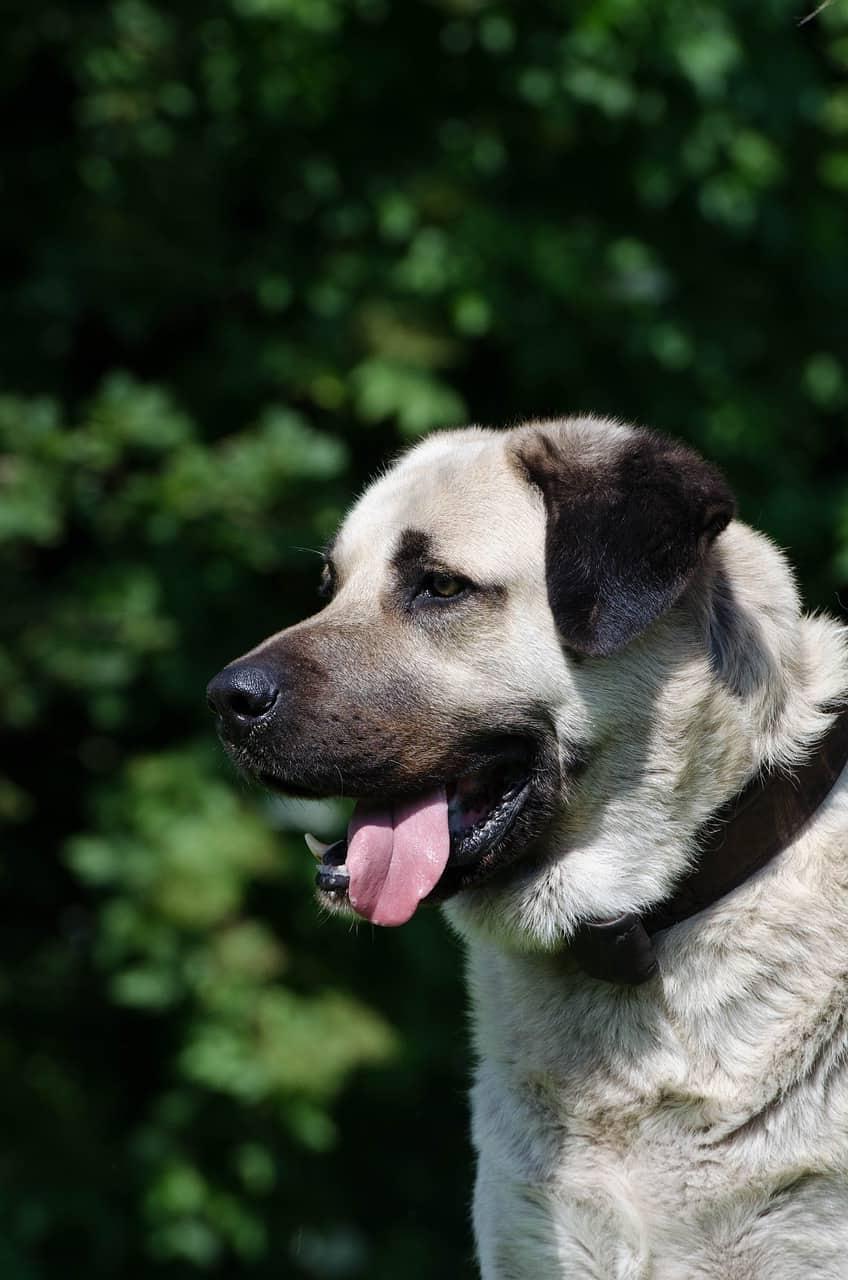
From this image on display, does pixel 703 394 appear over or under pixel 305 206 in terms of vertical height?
under

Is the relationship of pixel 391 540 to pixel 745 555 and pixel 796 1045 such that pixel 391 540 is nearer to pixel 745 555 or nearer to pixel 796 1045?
pixel 745 555

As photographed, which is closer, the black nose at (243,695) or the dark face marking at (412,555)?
the black nose at (243,695)

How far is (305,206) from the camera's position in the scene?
775cm

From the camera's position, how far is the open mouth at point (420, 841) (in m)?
3.25

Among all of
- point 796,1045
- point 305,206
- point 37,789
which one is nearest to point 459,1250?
point 37,789

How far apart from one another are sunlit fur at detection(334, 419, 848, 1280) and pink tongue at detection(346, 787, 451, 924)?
201 mm

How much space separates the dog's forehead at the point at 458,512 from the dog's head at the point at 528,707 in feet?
0.05

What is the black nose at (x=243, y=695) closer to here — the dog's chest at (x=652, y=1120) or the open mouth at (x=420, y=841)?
the open mouth at (x=420, y=841)

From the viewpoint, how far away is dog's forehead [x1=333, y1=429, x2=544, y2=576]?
3.45 meters

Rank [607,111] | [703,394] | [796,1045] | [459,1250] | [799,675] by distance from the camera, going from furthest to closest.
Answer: [459,1250]
[703,394]
[607,111]
[799,675]
[796,1045]

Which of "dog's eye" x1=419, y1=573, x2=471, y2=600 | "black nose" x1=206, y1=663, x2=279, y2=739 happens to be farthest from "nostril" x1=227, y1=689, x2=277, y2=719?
"dog's eye" x1=419, y1=573, x2=471, y2=600

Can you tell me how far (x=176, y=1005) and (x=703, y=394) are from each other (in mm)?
3510

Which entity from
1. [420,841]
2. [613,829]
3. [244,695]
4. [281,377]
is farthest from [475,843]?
[281,377]

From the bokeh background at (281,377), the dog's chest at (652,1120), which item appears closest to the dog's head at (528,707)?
the dog's chest at (652,1120)
